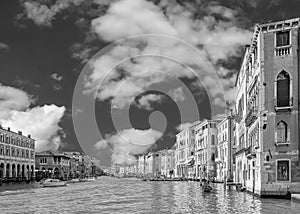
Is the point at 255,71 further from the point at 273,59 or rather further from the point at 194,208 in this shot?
the point at 194,208

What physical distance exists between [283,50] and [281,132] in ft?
23.7

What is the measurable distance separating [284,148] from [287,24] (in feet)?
35.7

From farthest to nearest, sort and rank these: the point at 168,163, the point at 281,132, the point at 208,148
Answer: the point at 168,163 → the point at 208,148 → the point at 281,132

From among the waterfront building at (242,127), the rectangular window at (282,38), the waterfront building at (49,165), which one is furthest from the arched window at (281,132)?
the waterfront building at (49,165)

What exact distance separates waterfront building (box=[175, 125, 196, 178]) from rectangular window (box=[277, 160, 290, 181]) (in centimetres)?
7798

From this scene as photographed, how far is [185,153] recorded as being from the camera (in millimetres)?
130500

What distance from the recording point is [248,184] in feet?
158

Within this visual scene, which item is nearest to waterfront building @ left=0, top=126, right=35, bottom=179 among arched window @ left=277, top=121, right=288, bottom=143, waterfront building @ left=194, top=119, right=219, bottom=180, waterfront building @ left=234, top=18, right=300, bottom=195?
waterfront building @ left=194, top=119, right=219, bottom=180

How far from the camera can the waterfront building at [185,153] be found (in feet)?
398

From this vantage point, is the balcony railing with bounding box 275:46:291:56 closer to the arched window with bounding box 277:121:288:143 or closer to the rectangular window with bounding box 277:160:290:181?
the arched window with bounding box 277:121:288:143

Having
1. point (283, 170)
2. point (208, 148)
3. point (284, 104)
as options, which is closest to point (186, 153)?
point (208, 148)

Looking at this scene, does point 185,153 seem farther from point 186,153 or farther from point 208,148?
point 208,148

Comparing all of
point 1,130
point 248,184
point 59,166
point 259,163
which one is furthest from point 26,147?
point 259,163

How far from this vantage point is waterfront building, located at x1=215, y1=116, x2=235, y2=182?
7956 cm
